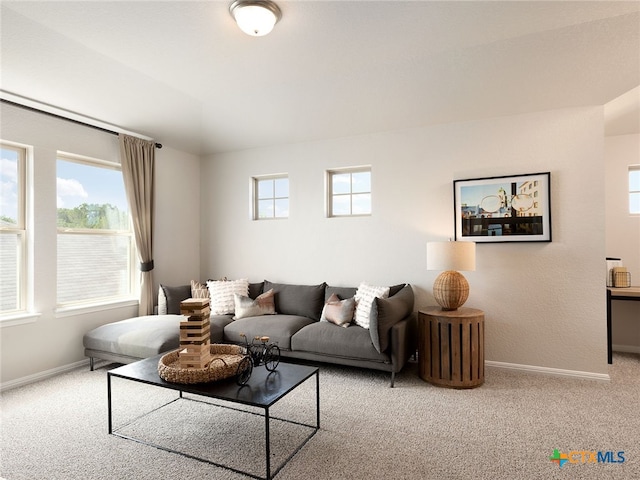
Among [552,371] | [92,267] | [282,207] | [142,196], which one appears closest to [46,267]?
[92,267]

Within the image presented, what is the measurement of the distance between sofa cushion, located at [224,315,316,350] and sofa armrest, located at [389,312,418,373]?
1.05m

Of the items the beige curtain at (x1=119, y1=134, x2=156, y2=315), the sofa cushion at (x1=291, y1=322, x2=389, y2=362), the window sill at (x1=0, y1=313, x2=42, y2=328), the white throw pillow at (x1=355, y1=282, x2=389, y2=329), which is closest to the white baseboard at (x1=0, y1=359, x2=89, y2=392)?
the window sill at (x1=0, y1=313, x2=42, y2=328)

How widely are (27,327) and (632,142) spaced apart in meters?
6.75

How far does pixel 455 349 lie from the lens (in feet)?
10.9

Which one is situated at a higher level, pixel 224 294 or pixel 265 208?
pixel 265 208

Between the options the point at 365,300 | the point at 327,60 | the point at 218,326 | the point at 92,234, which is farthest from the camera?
the point at 92,234

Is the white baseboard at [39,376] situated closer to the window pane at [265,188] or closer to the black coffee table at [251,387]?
the black coffee table at [251,387]

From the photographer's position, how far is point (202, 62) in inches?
117

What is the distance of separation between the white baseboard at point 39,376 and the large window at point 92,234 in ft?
2.07

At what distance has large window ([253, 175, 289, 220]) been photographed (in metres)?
5.15

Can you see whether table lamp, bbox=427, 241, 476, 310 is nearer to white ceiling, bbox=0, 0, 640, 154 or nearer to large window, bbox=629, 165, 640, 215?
white ceiling, bbox=0, 0, 640, 154

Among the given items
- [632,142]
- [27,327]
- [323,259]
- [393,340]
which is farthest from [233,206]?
[632,142]

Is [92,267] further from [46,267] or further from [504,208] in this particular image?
[504,208]

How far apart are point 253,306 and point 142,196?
1873mm
